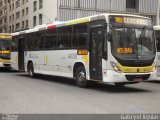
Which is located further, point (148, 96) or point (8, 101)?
point (148, 96)

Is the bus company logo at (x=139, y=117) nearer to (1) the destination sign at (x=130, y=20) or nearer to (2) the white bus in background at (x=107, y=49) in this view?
(2) the white bus in background at (x=107, y=49)

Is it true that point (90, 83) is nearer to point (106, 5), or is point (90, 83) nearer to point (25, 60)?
point (25, 60)

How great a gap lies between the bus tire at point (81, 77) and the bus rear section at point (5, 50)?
13.3 meters

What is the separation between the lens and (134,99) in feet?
39.1

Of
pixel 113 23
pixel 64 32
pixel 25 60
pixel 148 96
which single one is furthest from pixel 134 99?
pixel 25 60

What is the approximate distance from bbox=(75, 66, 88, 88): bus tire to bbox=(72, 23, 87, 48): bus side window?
1.02 meters

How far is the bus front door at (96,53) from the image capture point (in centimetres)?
1438

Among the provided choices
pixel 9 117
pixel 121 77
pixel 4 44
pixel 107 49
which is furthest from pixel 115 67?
pixel 4 44

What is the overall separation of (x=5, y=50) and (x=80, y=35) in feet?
45.7

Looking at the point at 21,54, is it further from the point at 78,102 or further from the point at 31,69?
the point at 78,102

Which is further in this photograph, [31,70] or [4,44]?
[4,44]

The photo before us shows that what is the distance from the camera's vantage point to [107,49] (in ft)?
45.5

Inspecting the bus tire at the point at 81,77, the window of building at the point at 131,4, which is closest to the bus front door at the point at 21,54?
the bus tire at the point at 81,77

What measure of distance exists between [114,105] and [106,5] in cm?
3326
